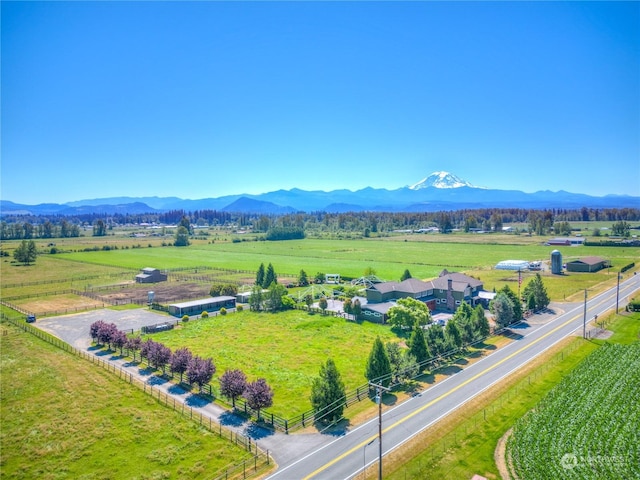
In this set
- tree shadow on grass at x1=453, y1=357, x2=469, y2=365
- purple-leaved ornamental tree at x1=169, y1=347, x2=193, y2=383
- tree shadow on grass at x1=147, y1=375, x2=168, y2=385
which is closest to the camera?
purple-leaved ornamental tree at x1=169, y1=347, x2=193, y2=383

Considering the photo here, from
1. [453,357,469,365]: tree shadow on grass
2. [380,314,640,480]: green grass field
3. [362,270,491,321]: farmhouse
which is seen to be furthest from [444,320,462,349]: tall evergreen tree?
[362,270,491,321]: farmhouse

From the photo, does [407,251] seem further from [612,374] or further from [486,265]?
[612,374]

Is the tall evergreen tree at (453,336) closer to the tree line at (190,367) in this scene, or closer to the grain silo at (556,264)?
the tree line at (190,367)

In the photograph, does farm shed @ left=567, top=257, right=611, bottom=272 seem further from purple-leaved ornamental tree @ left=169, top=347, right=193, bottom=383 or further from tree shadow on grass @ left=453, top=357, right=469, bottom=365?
purple-leaved ornamental tree @ left=169, top=347, right=193, bottom=383

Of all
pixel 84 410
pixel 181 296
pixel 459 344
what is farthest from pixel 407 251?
pixel 84 410

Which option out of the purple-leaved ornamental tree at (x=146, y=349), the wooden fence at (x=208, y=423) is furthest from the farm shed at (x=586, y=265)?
the wooden fence at (x=208, y=423)

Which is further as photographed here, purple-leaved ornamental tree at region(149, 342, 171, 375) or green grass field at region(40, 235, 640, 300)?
green grass field at region(40, 235, 640, 300)

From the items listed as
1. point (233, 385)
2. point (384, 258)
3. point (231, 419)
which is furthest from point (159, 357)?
point (384, 258)

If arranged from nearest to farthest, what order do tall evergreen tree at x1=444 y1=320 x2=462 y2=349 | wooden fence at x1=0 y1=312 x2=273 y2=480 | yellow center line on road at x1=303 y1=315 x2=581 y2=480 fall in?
wooden fence at x1=0 y1=312 x2=273 y2=480, yellow center line on road at x1=303 y1=315 x2=581 y2=480, tall evergreen tree at x1=444 y1=320 x2=462 y2=349
